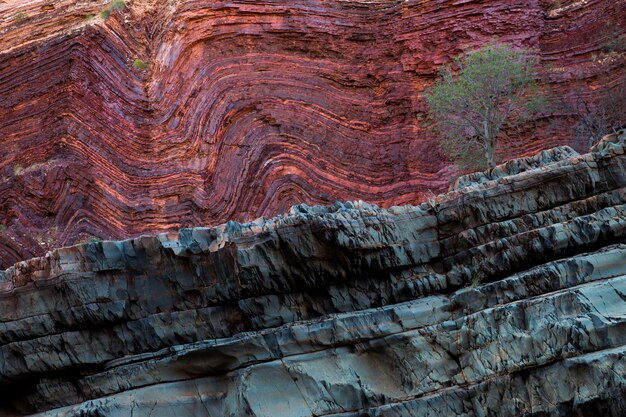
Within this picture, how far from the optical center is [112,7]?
23.4 metres

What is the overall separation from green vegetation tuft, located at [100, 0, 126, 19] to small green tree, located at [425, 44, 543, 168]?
856 centimetres

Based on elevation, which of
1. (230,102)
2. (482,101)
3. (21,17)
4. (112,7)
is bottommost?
(482,101)

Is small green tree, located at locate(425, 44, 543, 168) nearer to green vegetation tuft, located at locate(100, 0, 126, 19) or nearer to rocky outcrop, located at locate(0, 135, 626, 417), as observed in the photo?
rocky outcrop, located at locate(0, 135, 626, 417)

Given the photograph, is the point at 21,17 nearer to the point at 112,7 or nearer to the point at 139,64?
the point at 112,7

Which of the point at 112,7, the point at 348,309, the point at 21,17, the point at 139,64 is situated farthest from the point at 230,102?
the point at 348,309

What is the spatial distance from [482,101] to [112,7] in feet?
33.0

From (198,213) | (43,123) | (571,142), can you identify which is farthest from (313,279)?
(43,123)

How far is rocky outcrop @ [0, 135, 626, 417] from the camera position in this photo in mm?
10008

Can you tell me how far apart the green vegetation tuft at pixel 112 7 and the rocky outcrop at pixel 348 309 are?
12.2 meters

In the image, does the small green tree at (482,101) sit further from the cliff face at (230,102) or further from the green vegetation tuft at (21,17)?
the green vegetation tuft at (21,17)

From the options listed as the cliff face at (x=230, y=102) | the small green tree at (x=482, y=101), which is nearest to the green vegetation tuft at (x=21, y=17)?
the cliff face at (x=230, y=102)

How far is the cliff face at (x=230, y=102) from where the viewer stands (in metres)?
21.6

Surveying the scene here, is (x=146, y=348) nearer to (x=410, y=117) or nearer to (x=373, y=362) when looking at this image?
(x=373, y=362)

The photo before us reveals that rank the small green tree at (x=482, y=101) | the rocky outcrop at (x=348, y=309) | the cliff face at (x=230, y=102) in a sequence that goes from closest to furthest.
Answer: the rocky outcrop at (x=348, y=309), the small green tree at (x=482, y=101), the cliff face at (x=230, y=102)
